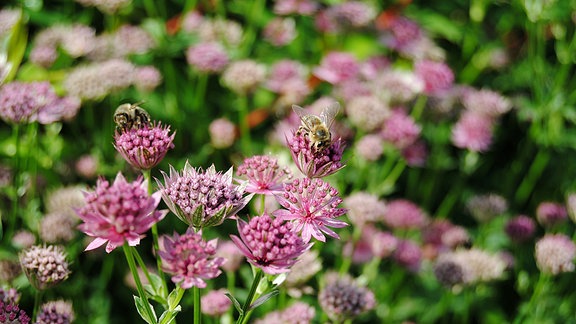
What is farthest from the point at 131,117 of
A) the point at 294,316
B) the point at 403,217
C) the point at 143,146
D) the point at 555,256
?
the point at 555,256

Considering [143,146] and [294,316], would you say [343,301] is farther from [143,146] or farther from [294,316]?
[143,146]

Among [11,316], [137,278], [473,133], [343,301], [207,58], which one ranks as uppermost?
[137,278]

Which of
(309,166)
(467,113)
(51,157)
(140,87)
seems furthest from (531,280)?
(51,157)

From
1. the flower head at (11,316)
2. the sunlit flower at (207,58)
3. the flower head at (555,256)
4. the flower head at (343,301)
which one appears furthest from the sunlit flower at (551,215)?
the flower head at (11,316)

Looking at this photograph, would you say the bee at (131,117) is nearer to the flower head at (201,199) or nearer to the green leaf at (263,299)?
the flower head at (201,199)

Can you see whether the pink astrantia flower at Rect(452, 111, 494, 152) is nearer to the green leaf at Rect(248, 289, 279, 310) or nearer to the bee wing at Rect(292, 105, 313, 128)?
the bee wing at Rect(292, 105, 313, 128)

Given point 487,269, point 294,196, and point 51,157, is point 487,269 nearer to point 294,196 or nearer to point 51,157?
point 294,196

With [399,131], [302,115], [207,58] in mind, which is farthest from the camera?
[207,58]
